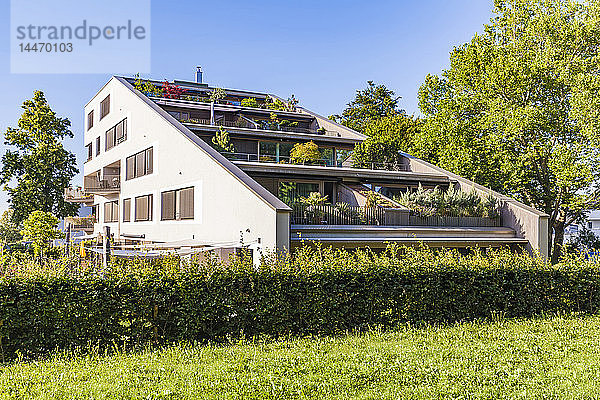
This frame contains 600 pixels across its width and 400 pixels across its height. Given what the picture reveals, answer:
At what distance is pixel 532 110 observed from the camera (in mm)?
27000

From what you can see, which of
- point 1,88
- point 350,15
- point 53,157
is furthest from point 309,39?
point 53,157

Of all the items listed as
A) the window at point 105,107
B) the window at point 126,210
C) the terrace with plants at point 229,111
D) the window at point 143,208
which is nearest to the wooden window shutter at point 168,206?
the window at point 143,208

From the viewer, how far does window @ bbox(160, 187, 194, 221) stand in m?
23.3

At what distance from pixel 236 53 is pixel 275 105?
15836 mm

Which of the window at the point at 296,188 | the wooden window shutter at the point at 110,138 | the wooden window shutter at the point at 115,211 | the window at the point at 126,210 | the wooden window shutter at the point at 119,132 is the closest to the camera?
the window at the point at 296,188

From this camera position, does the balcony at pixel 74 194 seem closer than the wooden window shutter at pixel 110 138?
No

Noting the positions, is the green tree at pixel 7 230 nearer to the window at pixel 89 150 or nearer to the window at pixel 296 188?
the window at pixel 89 150

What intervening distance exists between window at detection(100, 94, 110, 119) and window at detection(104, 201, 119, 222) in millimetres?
6525

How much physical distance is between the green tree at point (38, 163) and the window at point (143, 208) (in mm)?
12811

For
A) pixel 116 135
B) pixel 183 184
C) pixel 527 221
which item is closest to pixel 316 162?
pixel 183 184

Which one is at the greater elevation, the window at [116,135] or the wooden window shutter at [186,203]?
the window at [116,135]

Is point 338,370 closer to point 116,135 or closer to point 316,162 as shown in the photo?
point 316,162

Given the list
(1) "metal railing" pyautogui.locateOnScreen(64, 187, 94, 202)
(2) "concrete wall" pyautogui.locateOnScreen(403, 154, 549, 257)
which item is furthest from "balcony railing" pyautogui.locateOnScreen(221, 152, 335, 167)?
(1) "metal railing" pyautogui.locateOnScreen(64, 187, 94, 202)

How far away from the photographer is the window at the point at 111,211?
118ft
